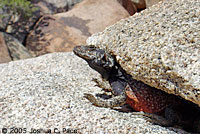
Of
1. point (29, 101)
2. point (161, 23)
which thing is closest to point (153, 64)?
point (161, 23)

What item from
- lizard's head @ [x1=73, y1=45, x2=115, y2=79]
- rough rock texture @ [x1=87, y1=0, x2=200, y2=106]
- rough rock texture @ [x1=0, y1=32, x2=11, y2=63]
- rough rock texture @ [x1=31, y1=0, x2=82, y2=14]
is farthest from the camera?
rough rock texture @ [x1=31, y1=0, x2=82, y2=14]

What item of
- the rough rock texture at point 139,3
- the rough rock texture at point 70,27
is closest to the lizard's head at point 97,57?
the rough rock texture at point 70,27

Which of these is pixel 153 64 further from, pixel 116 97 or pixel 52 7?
pixel 52 7

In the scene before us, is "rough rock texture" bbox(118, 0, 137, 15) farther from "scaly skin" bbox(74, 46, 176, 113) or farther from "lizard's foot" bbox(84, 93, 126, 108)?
"lizard's foot" bbox(84, 93, 126, 108)

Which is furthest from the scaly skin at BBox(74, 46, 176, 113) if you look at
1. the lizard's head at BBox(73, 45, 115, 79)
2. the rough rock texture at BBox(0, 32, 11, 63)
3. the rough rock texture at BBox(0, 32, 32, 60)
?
the rough rock texture at BBox(0, 32, 32, 60)

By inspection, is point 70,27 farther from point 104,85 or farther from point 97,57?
point 97,57
